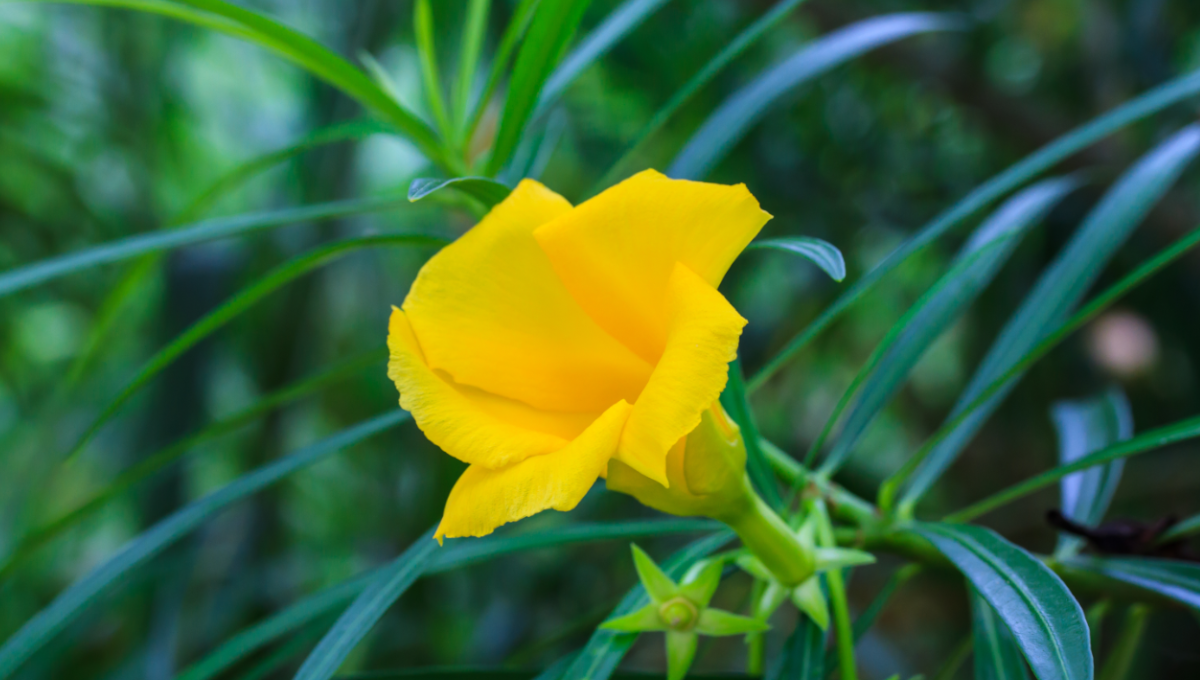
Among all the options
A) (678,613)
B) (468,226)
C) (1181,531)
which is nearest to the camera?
(678,613)

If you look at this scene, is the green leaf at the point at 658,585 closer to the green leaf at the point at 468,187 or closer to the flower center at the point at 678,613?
the flower center at the point at 678,613

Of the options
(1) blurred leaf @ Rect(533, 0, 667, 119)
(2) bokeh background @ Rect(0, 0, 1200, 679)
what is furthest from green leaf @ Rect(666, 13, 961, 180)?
(2) bokeh background @ Rect(0, 0, 1200, 679)

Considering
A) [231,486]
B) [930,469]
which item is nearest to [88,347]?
[231,486]

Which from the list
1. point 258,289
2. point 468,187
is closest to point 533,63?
point 468,187

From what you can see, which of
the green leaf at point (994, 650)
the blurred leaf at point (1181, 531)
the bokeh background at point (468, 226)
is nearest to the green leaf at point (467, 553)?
the green leaf at point (994, 650)

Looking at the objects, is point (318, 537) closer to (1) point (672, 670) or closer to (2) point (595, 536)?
(2) point (595, 536)

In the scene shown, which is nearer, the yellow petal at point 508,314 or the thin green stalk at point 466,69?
the yellow petal at point 508,314

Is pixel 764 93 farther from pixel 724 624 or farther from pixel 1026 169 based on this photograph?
pixel 724 624
